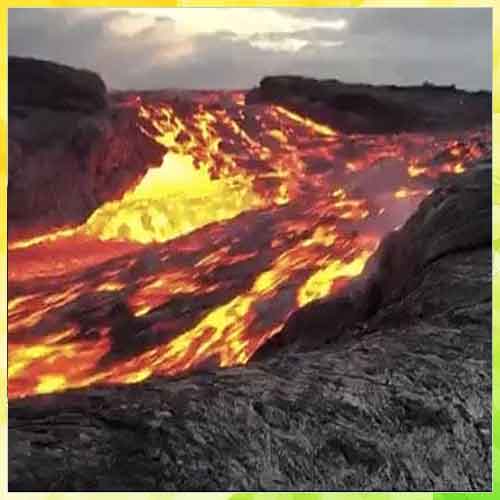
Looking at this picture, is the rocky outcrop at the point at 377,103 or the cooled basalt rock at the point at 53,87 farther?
the rocky outcrop at the point at 377,103

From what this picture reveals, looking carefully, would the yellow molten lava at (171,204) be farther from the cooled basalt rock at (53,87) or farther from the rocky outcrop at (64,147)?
the cooled basalt rock at (53,87)

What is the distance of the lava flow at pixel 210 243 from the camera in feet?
10.6

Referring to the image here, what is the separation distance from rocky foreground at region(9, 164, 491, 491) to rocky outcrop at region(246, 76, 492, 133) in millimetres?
1090

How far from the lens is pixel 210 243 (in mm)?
3479

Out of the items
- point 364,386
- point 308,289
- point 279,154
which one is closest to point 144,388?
point 364,386

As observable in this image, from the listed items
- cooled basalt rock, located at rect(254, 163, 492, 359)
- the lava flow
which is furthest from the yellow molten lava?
cooled basalt rock, located at rect(254, 163, 492, 359)

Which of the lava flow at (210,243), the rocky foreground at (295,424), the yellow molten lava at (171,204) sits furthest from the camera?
the yellow molten lava at (171,204)

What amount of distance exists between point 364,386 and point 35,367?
3.96 ft

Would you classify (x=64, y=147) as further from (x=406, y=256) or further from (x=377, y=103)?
(x=406, y=256)

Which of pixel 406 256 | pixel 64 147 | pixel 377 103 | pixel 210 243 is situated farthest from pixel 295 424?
pixel 377 103

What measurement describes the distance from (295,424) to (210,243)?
1.39 meters

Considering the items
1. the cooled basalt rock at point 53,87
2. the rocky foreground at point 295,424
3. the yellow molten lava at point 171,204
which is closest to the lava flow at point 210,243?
the yellow molten lava at point 171,204

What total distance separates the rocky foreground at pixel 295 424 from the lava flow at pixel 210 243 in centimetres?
72

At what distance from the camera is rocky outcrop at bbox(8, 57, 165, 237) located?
10.7 ft
